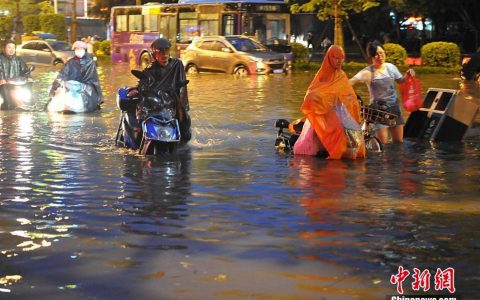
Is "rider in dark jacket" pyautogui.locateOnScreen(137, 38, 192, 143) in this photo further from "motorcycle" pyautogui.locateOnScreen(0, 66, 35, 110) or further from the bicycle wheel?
"motorcycle" pyautogui.locateOnScreen(0, 66, 35, 110)

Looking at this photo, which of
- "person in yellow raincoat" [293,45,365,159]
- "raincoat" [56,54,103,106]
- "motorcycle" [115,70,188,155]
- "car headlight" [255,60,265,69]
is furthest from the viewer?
"car headlight" [255,60,265,69]

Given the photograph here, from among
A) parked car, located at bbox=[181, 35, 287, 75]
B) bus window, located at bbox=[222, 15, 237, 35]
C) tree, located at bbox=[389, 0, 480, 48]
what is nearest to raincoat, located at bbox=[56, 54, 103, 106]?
parked car, located at bbox=[181, 35, 287, 75]

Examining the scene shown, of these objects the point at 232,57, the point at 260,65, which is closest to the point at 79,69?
the point at 260,65

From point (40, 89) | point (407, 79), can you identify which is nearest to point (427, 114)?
point (407, 79)

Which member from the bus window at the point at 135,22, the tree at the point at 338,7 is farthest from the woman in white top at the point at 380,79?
the bus window at the point at 135,22

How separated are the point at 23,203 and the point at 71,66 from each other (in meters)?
8.65

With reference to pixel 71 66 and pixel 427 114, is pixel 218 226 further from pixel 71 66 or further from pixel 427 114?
pixel 71 66

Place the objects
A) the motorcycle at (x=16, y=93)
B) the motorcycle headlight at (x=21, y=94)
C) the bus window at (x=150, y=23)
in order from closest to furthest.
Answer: the motorcycle at (x=16, y=93)
the motorcycle headlight at (x=21, y=94)
the bus window at (x=150, y=23)

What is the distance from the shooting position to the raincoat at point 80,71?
16656mm

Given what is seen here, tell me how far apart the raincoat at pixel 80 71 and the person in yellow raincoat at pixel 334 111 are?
684 cm

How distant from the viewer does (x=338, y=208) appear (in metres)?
8.08

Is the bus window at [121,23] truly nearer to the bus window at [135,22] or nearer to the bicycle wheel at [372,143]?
the bus window at [135,22]

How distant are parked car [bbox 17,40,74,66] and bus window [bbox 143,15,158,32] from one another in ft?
11.9

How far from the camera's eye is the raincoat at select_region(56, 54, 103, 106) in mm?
16656
